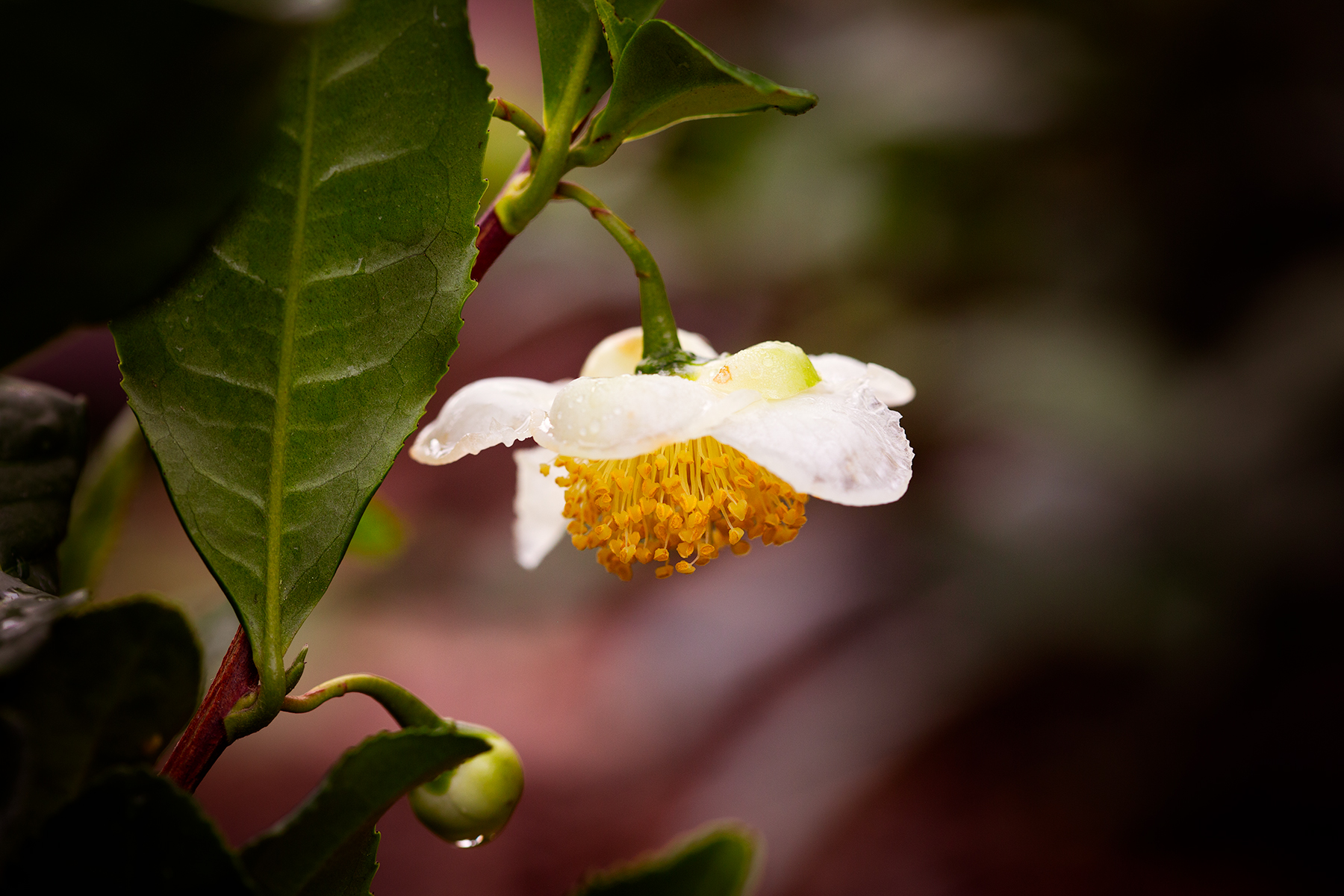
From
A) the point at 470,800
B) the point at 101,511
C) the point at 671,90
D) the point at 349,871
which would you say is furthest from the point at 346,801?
the point at 101,511

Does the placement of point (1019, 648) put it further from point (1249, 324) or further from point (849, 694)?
point (1249, 324)

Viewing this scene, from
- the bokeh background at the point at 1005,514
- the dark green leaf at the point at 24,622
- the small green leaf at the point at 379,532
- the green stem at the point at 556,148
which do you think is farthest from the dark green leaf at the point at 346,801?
the bokeh background at the point at 1005,514

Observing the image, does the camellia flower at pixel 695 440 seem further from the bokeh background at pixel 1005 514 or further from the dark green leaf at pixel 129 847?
the bokeh background at pixel 1005 514

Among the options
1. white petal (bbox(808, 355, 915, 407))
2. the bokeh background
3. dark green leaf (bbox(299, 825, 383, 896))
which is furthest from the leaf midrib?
the bokeh background

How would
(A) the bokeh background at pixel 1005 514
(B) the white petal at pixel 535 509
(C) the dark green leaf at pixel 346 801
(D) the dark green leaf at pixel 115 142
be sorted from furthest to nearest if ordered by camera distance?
(A) the bokeh background at pixel 1005 514 → (B) the white petal at pixel 535 509 → (C) the dark green leaf at pixel 346 801 → (D) the dark green leaf at pixel 115 142

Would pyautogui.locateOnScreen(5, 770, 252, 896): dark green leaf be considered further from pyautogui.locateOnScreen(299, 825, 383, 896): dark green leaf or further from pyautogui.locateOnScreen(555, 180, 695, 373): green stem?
pyautogui.locateOnScreen(555, 180, 695, 373): green stem

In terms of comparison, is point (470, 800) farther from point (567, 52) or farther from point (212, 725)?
point (567, 52)
